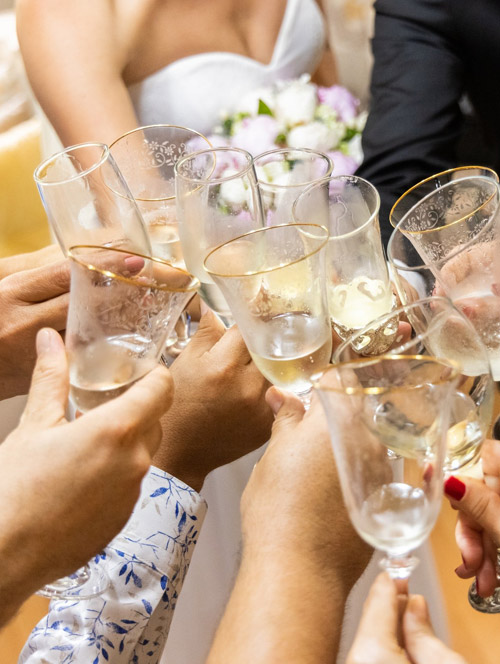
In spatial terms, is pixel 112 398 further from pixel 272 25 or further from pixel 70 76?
pixel 272 25

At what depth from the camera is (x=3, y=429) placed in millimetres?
2088

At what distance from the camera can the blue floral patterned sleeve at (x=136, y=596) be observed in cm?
99

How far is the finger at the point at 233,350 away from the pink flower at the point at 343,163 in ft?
3.37

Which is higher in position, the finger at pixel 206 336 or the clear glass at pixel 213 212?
the clear glass at pixel 213 212

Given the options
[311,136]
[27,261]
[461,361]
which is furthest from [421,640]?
[311,136]

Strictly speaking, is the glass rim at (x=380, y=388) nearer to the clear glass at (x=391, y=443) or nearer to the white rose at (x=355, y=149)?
the clear glass at (x=391, y=443)

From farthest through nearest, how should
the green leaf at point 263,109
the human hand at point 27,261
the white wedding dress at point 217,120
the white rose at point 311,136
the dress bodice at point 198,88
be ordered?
1. the dress bodice at point 198,88
2. the green leaf at point 263,109
3. the white rose at point 311,136
4. the human hand at point 27,261
5. the white wedding dress at point 217,120

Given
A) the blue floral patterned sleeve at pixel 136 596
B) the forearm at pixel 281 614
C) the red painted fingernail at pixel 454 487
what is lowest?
Result: the blue floral patterned sleeve at pixel 136 596

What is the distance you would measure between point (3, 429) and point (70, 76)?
982 millimetres

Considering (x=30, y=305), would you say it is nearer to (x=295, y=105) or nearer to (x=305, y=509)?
(x=305, y=509)

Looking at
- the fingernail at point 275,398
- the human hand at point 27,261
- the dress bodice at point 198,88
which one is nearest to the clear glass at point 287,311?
the fingernail at point 275,398

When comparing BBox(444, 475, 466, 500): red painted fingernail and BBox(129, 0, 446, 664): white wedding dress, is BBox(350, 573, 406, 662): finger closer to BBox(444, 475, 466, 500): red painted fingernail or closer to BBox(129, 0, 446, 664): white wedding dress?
BBox(444, 475, 466, 500): red painted fingernail

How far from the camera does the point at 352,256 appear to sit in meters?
1.10

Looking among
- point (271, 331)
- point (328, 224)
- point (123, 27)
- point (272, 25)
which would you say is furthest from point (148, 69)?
point (271, 331)
